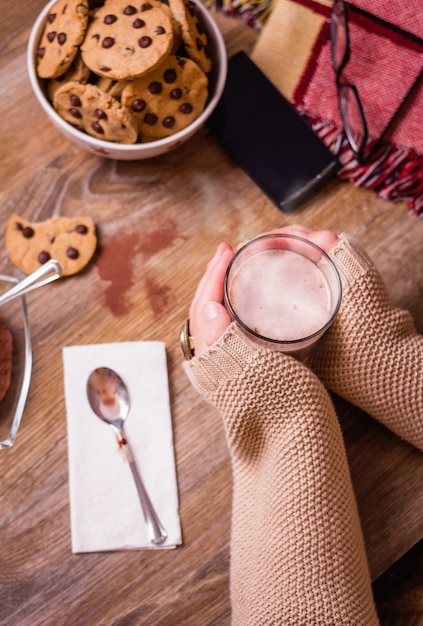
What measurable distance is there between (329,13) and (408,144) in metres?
0.22

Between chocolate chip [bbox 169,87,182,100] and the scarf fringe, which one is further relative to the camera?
the scarf fringe

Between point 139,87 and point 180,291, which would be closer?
point 139,87

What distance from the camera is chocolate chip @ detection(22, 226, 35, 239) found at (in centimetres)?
83

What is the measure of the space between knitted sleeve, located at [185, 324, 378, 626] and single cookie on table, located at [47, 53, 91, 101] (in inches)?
14.1

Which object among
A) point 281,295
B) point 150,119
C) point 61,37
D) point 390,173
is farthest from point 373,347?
point 61,37

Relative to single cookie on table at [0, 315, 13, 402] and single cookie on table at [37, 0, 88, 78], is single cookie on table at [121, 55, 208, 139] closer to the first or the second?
single cookie on table at [37, 0, 88, 78]

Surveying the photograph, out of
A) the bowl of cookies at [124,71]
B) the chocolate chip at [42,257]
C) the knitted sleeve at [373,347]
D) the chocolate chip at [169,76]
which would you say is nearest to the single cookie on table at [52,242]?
the chocolate chip at [42,257]

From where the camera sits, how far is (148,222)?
33.9 inches

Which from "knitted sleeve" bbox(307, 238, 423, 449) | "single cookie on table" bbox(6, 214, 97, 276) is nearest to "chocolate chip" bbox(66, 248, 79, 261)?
"single cookie on table" bbox(6, 214, 97, 276)

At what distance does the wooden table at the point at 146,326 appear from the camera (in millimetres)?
762

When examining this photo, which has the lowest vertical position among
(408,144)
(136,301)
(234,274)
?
(136,301)

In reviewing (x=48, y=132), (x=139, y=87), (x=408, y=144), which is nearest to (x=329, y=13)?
(x=408, y=144)

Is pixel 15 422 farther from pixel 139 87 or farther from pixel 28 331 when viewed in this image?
pixel 139 87

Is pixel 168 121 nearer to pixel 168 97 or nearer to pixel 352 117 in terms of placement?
pixel 168 97
